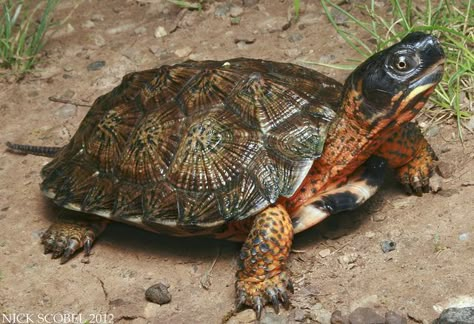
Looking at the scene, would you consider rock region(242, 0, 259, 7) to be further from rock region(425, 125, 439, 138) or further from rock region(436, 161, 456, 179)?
rock region(436, 161, 456, 179)

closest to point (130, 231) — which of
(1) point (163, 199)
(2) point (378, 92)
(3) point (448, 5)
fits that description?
(1) point (163, 199)

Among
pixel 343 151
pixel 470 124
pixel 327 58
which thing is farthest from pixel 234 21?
pixel 343 151

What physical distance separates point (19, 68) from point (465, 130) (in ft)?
11.2

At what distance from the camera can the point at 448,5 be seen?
4.80 metres

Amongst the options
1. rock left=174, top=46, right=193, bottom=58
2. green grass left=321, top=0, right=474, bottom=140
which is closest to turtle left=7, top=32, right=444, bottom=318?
green grass left=321, top=0, right=474, bottom=140

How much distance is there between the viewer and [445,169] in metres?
4.18

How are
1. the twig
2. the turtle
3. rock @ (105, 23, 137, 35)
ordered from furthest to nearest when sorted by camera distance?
1. rock @ (105, 23, 137, 35)
2. the twig
3. the turtle

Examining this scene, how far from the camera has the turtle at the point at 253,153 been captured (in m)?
3.59

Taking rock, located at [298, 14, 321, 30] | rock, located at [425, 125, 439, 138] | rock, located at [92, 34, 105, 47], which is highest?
rock, located at [298, 14, 321, 30]

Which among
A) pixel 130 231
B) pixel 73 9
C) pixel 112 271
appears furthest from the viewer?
pixel 73 9

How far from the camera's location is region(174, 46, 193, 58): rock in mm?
5660

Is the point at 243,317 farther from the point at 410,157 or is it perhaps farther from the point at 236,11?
the point at 236,11

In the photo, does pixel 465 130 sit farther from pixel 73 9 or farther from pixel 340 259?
pixel 73 9

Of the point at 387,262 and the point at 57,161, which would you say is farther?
the point at 57,161
